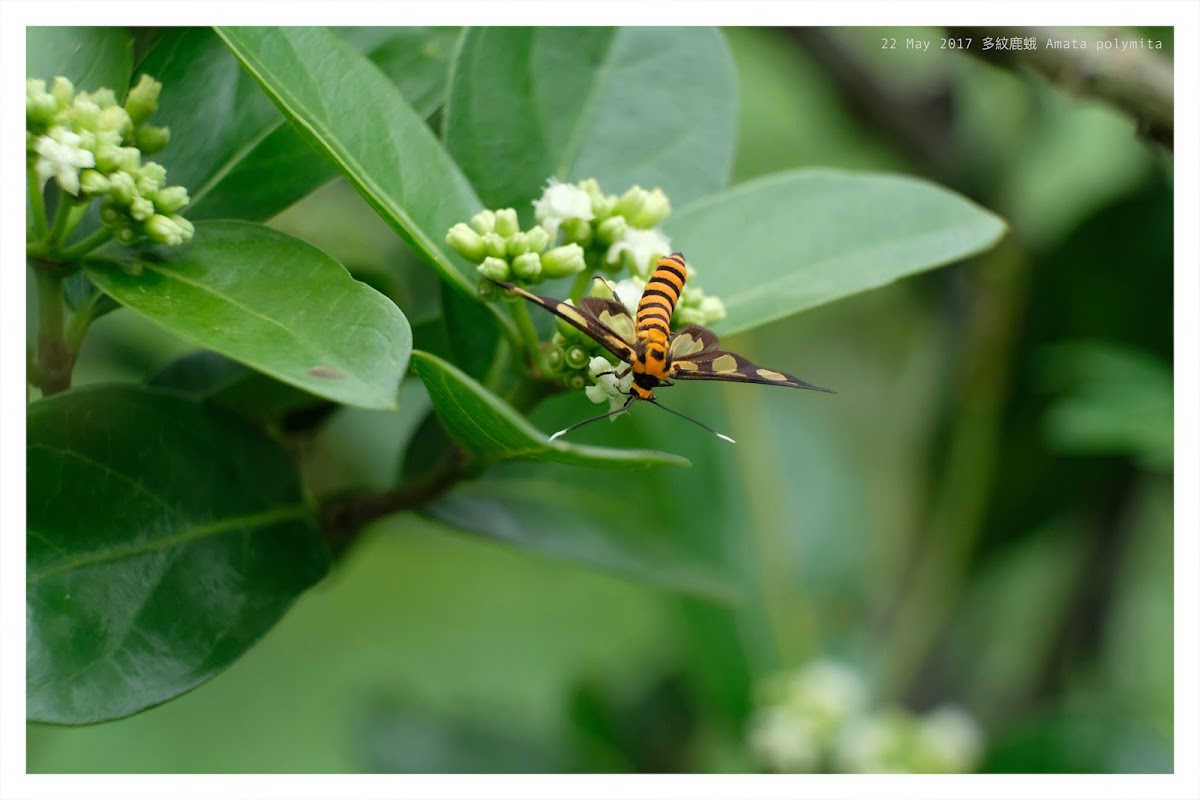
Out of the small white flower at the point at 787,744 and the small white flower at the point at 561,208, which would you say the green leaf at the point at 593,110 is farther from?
the small white flower at the point at 787,744

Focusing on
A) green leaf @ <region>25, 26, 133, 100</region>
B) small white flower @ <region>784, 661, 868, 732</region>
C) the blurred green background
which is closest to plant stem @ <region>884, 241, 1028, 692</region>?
the blurred green background

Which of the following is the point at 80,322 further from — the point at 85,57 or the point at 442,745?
the point at 442,745

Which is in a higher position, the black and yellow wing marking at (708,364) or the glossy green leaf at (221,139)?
the glossy green leaf at (221,139)

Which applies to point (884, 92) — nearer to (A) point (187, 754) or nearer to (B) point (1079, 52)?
(B) point (1079, 52)


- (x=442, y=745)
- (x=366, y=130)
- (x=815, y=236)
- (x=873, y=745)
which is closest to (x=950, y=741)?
(x=873, y=745)

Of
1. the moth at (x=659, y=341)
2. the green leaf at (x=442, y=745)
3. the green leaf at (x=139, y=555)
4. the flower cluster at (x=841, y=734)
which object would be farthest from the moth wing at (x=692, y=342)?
the green leaf at (x=442, y=745)
